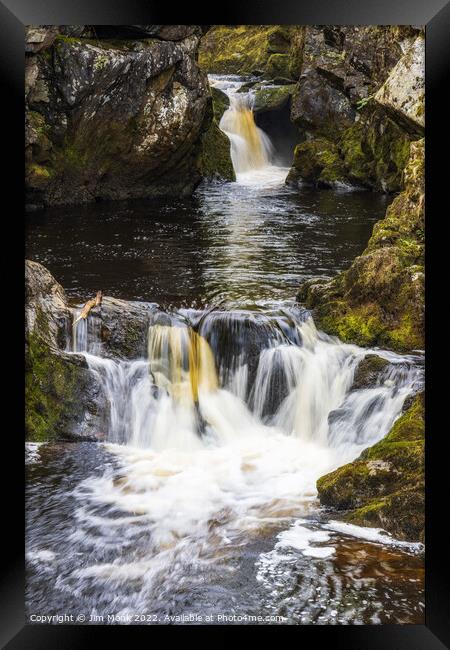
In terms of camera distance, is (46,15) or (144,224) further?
(144,224)

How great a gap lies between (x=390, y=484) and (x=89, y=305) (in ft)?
10.4

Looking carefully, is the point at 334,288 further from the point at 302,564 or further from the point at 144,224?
the point at 144,224

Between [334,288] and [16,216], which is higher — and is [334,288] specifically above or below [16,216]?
below

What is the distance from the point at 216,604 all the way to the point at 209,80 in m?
12.1

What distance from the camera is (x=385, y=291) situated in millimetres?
6422

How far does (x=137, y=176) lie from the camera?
40.0ft

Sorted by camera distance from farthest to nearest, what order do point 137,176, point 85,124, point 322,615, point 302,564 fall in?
point 137,176
point 85,124
point 302,564
point 322,615

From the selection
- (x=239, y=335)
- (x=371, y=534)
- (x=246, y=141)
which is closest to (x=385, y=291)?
(x=239, y=335)

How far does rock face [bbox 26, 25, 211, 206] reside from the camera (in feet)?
33.3

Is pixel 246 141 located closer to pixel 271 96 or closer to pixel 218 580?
pixel 271 96

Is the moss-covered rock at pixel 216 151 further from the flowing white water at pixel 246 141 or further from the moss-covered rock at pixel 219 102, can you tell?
the flowing white water at pixel 246 141

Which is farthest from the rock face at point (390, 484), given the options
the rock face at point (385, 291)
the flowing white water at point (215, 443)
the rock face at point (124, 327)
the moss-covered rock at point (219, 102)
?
the moss-covered rock at point (219, 102)

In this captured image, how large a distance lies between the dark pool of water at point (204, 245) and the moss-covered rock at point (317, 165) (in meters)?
0.69

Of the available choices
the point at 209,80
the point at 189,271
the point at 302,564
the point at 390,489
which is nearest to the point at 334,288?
the point at 189,271
